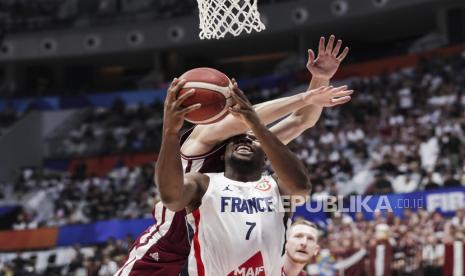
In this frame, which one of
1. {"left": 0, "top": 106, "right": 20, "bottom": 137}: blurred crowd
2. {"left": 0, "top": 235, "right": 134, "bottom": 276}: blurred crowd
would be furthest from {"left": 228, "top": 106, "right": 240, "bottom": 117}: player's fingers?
{"left": 0, "top": 106, "right": 20, "bottom": 137}: blurred crowd

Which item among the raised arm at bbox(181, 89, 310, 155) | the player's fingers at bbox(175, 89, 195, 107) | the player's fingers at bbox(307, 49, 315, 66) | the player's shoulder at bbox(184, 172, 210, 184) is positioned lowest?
the player's shoulder at bbox(184, 172, 210, 184)

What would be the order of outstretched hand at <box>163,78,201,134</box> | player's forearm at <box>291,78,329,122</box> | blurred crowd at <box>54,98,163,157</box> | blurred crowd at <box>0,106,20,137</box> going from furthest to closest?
blurred crowd at <box>0,106,20,137</box>
blurred crowd at <box>54,98,163,157</box>
player's forearm at <box>291,78,329,122</box>
outstretched hand at <box>163,78,201,134</box>

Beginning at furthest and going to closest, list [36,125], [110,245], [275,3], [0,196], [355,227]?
[36,125] → [275,3] → [0,196] → [110,245] → [355,227]

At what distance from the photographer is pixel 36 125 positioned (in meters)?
26.4

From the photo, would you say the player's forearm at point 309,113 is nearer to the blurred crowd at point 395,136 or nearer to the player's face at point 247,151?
the player's face at point 247,151

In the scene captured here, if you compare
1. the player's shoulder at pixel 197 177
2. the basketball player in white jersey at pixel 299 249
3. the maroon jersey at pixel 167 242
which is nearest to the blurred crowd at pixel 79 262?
the basketball player in white jersey at pixel 299 249

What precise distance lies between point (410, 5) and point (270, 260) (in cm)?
1816

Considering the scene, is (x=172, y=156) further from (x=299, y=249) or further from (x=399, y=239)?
(x=399, y=239)

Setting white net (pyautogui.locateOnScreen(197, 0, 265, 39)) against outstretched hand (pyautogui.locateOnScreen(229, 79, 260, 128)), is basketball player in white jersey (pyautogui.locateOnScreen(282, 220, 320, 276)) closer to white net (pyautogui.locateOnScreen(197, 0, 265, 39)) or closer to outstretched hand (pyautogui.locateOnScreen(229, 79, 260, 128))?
white net (pyautogui.locateOnScreen(197, 0, 265, 39))

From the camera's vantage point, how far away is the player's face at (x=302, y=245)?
5.48 metres

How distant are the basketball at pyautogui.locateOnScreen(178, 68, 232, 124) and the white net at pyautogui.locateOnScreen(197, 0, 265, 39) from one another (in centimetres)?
137

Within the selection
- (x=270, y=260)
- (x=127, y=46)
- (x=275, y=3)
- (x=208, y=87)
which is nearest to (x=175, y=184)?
(x=208, y=87)

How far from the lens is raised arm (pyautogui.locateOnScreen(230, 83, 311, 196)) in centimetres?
398

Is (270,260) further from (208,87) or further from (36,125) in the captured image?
(36,125)
